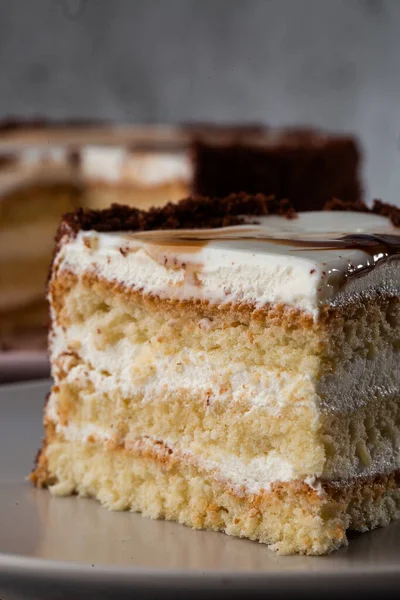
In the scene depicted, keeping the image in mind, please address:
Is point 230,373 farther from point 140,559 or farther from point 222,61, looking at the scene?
→ point 222,61

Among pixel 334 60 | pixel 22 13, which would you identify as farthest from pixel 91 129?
pixel 334 60

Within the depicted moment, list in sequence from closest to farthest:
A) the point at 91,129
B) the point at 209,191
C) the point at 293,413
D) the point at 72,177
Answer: the point at 293,413 < the point at 209,191 < the point at 72,177 < the point at 91,129

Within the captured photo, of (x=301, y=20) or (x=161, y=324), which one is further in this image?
(x=301, y=20)

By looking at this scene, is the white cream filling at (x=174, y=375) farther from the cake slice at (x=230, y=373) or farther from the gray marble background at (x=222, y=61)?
the gray marble background at (x=222, y=61)

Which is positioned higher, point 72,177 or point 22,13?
point 22,13

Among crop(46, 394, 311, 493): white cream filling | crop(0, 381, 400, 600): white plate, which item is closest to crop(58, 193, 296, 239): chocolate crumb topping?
crop(46, 394, 311, 493): white cream filling

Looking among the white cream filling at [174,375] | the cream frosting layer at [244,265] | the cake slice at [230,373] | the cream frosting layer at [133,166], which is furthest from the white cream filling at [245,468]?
the cream frosting layer at [133,166]

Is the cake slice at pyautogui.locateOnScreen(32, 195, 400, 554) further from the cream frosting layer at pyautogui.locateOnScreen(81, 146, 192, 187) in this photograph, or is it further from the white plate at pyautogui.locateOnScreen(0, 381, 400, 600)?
the cream frosting layer at pyautogui.locateOnScreen(81, 146, 192, 187)

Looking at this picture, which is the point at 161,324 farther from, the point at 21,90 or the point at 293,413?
the point at 21,90
